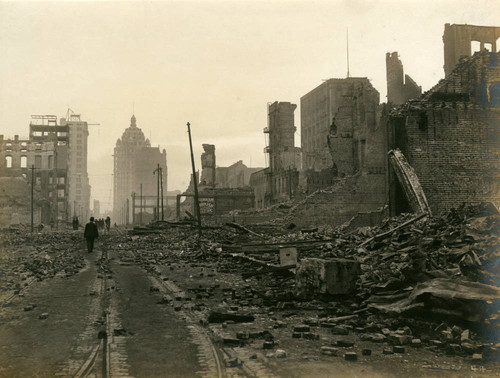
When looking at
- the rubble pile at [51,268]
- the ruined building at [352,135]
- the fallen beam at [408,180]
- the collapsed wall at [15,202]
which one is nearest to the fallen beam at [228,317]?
the rubble pile at [51,268]

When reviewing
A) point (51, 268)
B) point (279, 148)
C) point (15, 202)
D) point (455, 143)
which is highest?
point (279, 148)

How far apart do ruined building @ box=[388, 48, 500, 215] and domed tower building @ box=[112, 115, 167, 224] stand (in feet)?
469

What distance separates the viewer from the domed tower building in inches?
6403

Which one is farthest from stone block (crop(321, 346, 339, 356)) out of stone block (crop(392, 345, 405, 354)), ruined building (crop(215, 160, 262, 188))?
ruined building (crop(215, 160, 262, 188))

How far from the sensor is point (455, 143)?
1669cm

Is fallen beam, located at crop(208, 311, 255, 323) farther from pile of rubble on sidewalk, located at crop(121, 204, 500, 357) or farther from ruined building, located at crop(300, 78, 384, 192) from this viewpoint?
ruined building, located at crop(300, 78, 384, 192)

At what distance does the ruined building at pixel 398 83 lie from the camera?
1567 inches

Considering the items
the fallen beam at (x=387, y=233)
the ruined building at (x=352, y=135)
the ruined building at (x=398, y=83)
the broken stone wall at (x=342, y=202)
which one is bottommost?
the fallen beam at (x=387, y=233)

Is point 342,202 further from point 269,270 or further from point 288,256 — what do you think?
point 269,270

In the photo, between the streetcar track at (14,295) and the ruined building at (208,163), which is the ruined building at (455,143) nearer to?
the streetcar track at (14,295)

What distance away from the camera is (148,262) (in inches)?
578

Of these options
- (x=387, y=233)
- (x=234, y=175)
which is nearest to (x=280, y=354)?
(x=387, y=233)

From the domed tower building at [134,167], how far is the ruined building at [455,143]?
143 m

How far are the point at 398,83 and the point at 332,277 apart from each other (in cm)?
→ 3657
